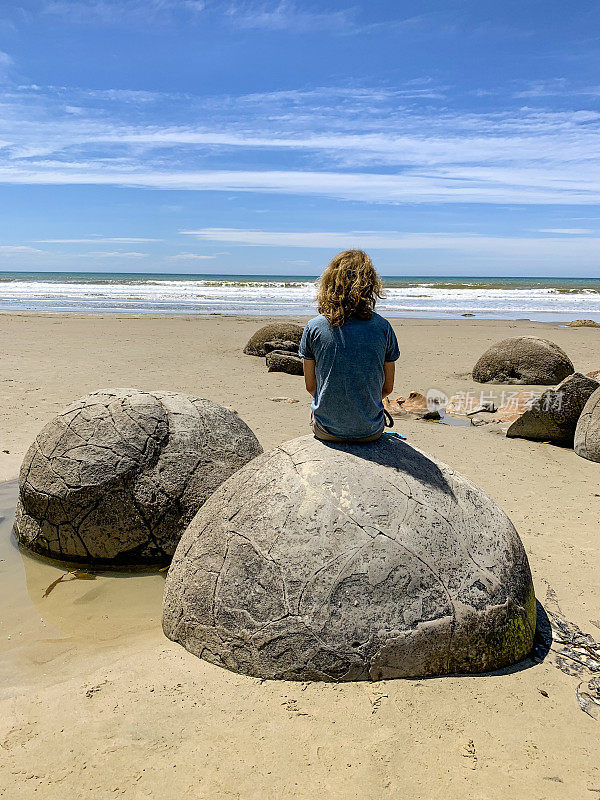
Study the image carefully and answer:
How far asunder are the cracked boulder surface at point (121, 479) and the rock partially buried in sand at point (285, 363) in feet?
27.7

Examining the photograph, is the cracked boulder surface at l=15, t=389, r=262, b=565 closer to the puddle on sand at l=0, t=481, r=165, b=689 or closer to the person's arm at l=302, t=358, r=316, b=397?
the puddle on sand at l=0, t=481, r=165, b=689

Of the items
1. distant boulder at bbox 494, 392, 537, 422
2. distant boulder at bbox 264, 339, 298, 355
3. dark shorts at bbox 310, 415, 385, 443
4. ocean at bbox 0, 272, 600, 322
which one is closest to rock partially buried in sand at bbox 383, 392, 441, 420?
distant boulder at bbox 494, 392, 537, 422

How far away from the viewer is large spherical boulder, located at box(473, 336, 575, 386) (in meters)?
12.4

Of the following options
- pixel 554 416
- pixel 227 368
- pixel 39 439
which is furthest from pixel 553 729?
pixel 227 368

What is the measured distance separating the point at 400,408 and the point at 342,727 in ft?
24.5

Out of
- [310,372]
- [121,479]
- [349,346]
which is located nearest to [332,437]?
[310,372]

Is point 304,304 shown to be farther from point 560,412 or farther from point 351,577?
point 351,577

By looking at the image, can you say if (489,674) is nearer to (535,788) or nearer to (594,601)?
(535,788)

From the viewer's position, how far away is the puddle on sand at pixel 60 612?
11.8 feet

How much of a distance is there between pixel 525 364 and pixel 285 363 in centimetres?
460

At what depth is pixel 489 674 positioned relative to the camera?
324 cm

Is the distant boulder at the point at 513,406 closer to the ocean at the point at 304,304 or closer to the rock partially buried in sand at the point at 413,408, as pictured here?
the rock partially buried in sand at the point at 413,408

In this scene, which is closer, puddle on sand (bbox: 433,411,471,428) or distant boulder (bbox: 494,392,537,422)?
puddle on sand (bbox: 433,411,471,428)

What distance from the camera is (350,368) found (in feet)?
11.4
